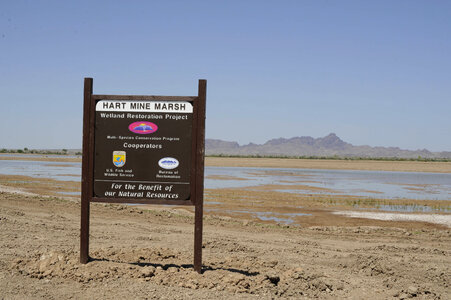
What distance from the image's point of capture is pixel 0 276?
293 inches

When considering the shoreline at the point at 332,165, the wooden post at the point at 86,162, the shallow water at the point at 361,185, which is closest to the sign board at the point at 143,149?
the wooden post at the point at 86,162

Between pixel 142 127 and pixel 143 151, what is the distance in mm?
411

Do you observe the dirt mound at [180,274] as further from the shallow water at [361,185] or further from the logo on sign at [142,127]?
the shallow water at [361,185]

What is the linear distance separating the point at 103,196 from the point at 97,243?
116 inches

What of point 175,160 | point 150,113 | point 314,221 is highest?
point 150,113

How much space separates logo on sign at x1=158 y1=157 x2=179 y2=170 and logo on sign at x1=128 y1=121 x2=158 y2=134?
0.54 metres

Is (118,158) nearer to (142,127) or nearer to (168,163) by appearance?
(142,127)

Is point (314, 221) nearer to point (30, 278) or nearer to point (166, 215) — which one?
point (166, 215)

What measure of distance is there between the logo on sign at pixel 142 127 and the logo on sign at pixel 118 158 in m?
0.44

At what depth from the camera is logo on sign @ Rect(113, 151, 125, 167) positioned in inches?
316

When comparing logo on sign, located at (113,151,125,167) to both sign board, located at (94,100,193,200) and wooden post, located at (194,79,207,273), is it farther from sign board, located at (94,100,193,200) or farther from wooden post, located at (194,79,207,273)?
wooden post, located at (194,79,207,273)

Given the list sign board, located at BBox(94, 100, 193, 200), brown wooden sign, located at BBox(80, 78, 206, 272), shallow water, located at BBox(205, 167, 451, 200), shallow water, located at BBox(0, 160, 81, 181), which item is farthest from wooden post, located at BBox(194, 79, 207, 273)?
shallow water, located at BBox(0, 160, 81, 181)

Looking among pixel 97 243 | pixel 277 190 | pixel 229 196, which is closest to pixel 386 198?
pixel 277 190

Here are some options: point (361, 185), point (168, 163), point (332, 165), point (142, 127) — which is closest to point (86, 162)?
point (142, 127)
